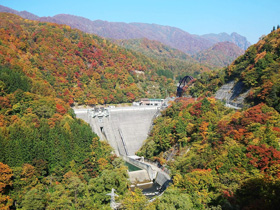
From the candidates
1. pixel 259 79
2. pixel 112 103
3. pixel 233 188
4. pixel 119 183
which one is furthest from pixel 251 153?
pixel 112 103

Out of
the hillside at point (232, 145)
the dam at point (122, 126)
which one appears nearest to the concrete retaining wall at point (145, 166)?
the dam at point (122, 126)

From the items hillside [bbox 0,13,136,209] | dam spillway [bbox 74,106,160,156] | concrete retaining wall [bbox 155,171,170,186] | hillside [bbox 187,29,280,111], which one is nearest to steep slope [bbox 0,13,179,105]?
hillside [bbox 0,13,136,209]

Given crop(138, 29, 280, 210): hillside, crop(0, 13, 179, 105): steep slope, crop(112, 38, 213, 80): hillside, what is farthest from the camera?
crop(112, 38, 213, 80): hillside

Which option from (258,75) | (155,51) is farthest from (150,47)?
(258,75)

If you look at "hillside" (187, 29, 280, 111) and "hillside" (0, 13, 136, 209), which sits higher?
"hillside" (187, 29, 280, 111)

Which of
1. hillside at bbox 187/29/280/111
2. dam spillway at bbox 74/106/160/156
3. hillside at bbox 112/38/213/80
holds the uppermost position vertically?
hillside at bbox 112/38/213/80

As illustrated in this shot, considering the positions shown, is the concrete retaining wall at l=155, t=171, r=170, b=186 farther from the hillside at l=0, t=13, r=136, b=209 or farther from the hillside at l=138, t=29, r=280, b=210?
the hillside at l=0, t=13, r=136, b=209

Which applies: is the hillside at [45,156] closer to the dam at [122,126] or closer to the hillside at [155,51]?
the dam at [122,126]
